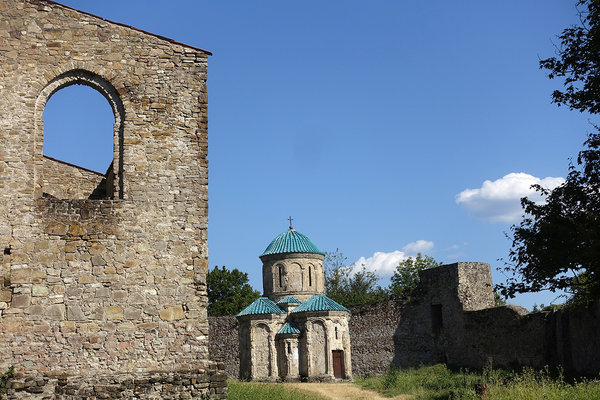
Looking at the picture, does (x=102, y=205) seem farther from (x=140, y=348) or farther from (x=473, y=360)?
(x=473, y=360)

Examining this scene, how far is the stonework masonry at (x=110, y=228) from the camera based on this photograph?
10.3 metres

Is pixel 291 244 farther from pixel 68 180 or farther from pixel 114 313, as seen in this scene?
pixel 114 313

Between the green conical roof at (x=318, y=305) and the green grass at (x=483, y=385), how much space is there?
3112 millimetres

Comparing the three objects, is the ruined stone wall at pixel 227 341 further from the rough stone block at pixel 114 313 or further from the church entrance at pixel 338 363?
the rough stone block at pixel 114 313

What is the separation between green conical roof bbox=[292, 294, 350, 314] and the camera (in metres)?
27.8

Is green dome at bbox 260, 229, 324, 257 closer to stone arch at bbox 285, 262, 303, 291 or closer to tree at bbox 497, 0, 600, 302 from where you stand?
stone arch at bbox 285, 262, 303, 291

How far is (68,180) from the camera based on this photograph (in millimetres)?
14289

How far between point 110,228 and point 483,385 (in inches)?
350

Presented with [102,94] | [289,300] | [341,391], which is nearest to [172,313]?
[102,94]

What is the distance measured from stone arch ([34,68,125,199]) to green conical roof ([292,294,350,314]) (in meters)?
17.5

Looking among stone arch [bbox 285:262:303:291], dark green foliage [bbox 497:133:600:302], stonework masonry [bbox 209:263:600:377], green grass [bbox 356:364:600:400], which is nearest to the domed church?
stone arch [bbox 285:262:303:291]

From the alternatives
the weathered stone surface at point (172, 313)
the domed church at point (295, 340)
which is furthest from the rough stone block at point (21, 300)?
the domed church at point (295, 340)

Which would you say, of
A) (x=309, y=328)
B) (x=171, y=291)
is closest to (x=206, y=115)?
(x=171, y=291)

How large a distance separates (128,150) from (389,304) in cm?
2102
